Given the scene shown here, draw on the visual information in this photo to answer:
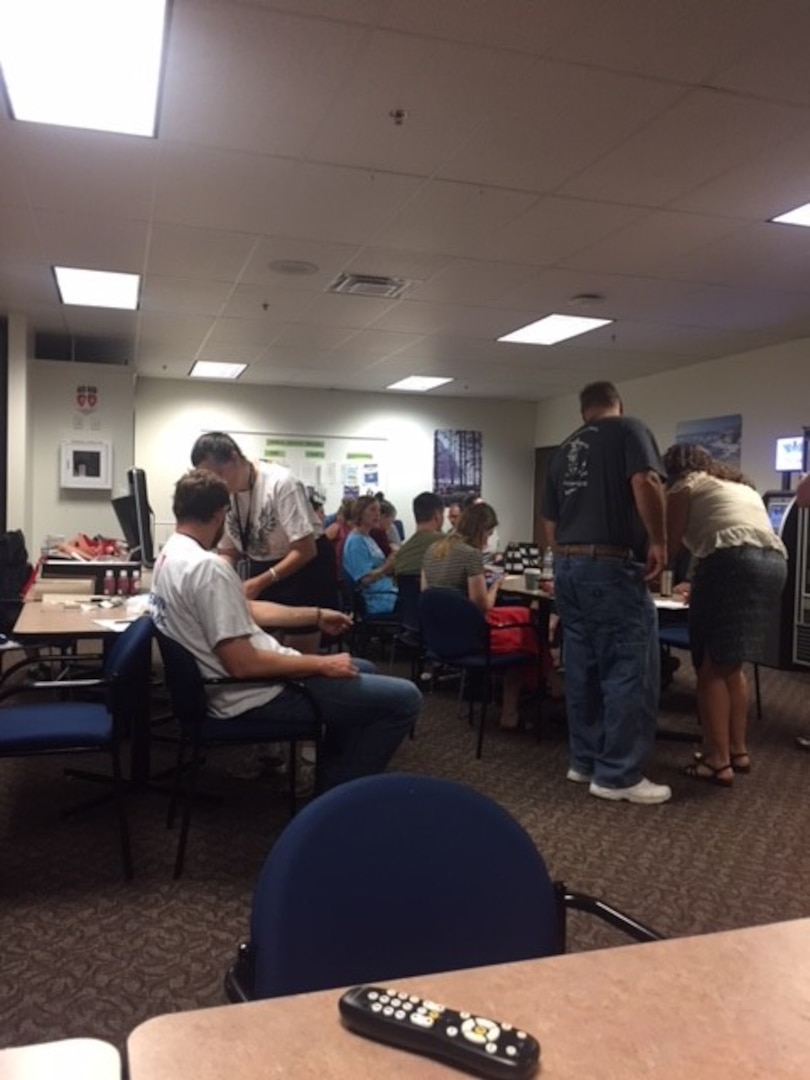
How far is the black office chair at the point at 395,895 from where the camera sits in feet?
3.62

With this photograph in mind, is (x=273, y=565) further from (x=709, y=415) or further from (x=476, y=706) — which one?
(x=709, y=415)

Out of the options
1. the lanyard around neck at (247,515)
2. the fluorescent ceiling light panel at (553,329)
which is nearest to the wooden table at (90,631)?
the lanyard around neck at (247,515)

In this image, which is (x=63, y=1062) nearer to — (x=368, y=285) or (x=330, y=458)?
(x=368, y=285)

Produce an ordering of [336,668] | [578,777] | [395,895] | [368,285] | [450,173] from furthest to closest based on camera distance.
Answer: [368,285]
[450,173]
[578,777]
[336,668]
[395,895]

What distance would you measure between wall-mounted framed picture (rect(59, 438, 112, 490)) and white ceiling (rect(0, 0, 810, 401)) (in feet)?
3.91

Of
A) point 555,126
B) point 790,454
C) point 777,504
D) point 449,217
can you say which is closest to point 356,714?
point 555,126

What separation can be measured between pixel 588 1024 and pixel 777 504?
274 inches

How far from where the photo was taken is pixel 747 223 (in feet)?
14.9

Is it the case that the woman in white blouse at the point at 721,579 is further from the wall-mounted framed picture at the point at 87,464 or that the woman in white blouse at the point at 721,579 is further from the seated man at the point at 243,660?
the wall-mounted framed picture at the point at 87,464

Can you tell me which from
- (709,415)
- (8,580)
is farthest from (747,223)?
(8,580)

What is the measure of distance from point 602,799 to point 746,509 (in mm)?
1391

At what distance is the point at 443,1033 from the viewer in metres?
0.75

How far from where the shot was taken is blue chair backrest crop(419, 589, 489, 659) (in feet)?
13.8

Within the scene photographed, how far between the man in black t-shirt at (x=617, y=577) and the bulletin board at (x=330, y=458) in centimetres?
716
